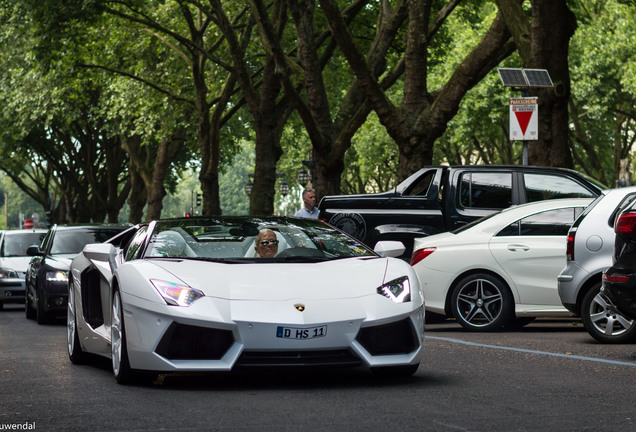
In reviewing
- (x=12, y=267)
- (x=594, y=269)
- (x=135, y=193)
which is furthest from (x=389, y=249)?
(x=135, y=193)

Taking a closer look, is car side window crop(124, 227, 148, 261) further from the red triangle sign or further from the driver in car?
the red triangle sign

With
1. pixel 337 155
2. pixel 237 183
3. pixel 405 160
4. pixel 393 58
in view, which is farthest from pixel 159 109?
pixel 237 183

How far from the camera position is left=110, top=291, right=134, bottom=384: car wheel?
7699mm

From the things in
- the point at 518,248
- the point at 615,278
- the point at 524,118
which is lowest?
the point at 518,248

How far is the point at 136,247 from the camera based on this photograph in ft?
28.3

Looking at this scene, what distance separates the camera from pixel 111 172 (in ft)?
156

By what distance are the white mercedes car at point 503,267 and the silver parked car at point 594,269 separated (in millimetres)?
1592

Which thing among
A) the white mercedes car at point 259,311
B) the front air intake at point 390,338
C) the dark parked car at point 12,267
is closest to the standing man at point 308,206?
the dark parked car at point 12,267

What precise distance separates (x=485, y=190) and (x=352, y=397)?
26.8 feet

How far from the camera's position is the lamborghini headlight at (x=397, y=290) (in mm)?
7637

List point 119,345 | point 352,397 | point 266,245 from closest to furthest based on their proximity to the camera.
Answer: point 352,397, point 119,345, point 266,245

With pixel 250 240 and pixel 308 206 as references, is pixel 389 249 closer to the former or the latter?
pixel 250 240

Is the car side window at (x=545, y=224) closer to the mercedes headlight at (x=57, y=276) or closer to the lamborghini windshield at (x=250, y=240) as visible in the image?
the lamborghini windshield at (x=250, y=240)

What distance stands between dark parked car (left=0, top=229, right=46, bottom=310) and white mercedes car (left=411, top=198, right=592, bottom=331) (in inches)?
389
